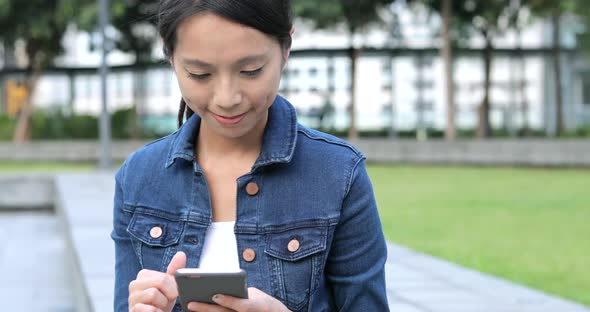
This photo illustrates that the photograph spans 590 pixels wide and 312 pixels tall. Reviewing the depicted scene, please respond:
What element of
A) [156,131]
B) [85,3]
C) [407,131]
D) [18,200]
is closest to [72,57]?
[156,131]

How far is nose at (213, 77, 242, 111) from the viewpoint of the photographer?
6.56 ft

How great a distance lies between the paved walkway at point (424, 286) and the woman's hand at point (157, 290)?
7.81ft

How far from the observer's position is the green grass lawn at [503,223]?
7.23 metres

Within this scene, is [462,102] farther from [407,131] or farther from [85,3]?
[85,3]

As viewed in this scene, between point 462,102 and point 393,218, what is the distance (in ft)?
78.6

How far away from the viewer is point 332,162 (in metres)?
2.18

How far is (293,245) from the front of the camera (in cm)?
214

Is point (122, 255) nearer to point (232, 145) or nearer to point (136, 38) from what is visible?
point (232, 145)

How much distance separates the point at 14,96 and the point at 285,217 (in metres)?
36.8

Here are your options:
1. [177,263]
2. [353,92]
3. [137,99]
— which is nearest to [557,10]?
[353,92]

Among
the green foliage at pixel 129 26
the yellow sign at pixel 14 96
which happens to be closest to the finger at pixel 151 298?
the green foliage at pixel 129 26

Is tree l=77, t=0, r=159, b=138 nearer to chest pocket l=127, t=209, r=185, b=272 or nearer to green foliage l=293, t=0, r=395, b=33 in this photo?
green foliage l=293, t=0, r=395, b=33

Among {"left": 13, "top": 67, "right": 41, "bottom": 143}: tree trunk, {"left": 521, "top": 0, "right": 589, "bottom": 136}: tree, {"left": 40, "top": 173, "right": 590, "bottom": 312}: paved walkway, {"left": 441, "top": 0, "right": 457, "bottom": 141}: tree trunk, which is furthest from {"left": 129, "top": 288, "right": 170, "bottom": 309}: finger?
{"left": 13, "top": 67, "right": 41, "bottom": 143}: tree trunk

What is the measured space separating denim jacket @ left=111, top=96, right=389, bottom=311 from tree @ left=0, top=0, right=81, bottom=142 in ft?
88.4
